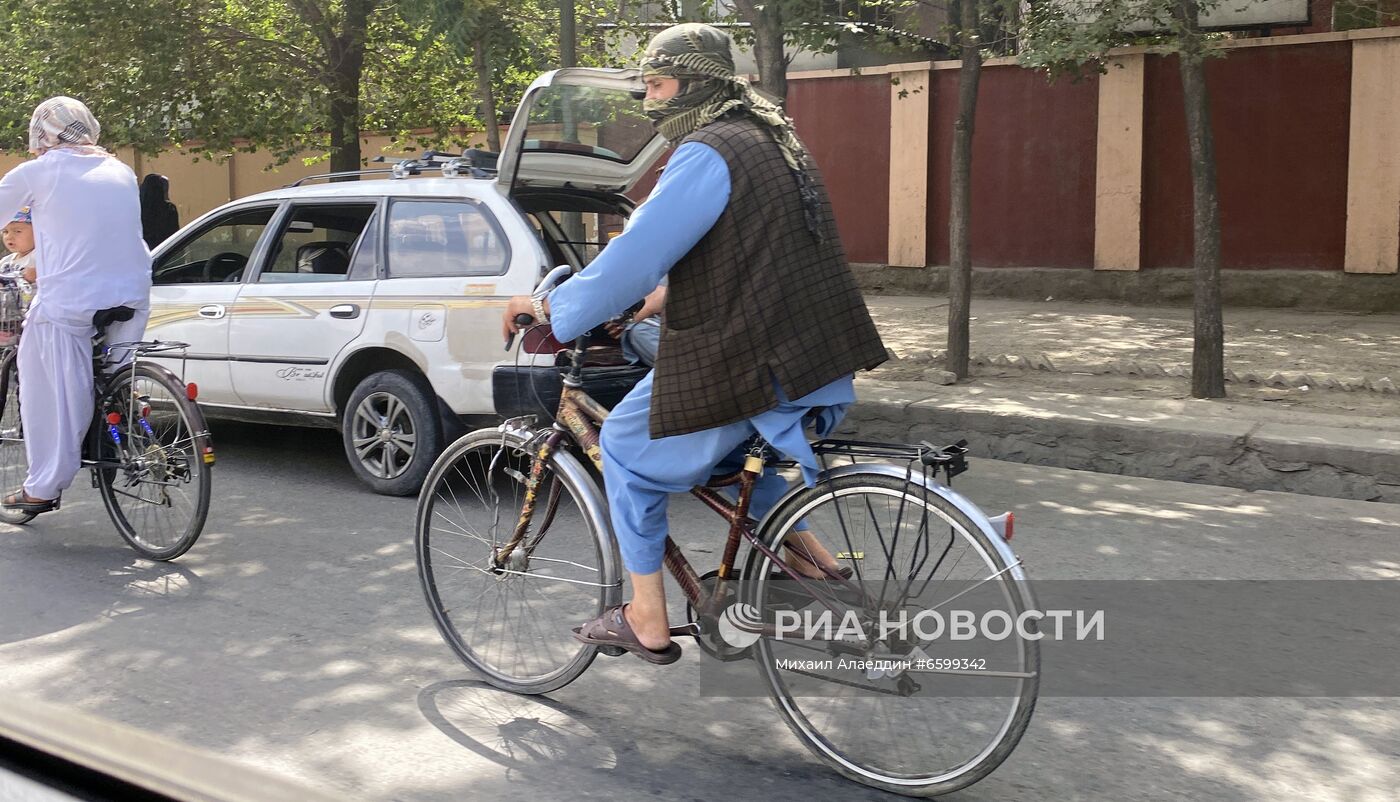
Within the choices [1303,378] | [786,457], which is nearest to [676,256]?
[786,457]

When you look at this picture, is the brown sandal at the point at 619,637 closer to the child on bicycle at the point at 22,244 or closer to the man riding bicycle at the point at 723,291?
the man riding bicycle at the point at 723,291

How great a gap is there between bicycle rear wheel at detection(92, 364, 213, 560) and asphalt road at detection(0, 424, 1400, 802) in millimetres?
146

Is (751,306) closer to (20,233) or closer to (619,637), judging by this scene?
(619,637)

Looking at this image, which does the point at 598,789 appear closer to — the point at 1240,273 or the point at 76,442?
the point at 76,442

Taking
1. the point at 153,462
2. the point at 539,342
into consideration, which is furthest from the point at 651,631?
the point at 153,462

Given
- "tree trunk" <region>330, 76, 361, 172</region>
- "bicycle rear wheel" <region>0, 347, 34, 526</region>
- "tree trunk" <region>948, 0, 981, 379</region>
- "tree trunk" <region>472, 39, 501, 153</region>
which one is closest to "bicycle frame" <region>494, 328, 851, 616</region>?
"bicycle rear wheel" <region>0, 347, 34, 526</region>

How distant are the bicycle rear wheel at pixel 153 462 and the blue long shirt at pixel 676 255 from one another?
2.59 meters

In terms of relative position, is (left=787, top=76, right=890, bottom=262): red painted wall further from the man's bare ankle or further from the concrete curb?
the man's bare ankle

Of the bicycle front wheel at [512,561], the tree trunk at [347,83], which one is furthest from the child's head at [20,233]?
the tree trunk at [347,83]

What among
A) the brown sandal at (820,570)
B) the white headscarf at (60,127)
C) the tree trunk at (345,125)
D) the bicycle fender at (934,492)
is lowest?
the brown sandal at (820,570)

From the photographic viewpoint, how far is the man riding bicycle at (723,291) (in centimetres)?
321

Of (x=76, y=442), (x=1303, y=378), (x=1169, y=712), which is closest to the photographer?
(x=1169, y=712)

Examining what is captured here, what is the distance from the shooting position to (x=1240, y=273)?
13875mm

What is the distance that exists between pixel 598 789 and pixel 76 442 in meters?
3.31
